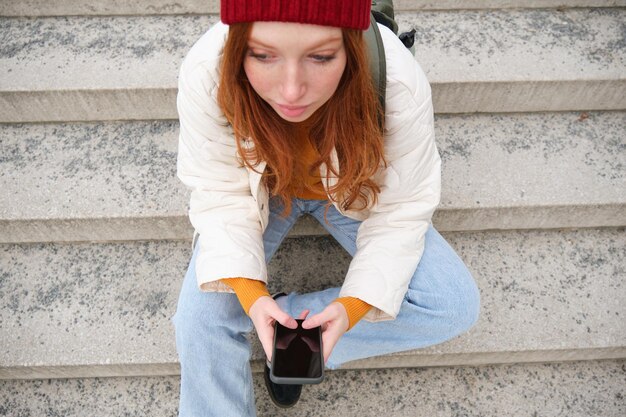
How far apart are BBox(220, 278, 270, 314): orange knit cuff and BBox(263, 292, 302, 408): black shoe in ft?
0.97

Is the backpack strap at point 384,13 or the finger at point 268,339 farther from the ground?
the backpack strap at point 384,13

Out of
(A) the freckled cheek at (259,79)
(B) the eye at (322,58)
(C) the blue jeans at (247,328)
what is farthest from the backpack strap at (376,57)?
(C) the blue jeans at (247,328)

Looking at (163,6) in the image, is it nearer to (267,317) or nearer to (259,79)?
(259,79)

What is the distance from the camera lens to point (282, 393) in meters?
1.63

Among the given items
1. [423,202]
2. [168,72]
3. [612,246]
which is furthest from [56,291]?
[612,246]

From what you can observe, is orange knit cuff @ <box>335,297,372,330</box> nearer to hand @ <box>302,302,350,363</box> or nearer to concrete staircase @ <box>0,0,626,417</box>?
hand @ <box>302,302,350,363</box>

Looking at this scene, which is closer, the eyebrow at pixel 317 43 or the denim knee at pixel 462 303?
the eyebrow at pixel 317 43

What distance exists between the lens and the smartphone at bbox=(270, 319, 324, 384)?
3.84 ft

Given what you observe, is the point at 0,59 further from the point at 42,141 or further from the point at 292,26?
the point at 292,26

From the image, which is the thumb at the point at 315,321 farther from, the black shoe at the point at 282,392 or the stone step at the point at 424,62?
the stone step at the point at 424,62

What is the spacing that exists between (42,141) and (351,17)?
1.70m

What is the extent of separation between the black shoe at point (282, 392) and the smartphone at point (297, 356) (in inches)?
14.7

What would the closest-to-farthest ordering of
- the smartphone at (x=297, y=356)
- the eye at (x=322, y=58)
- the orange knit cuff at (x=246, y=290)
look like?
the eye at (x=322, y=58), the smartphone at (x=297, y=356), the orange knit cuff at (x=246, y=290)

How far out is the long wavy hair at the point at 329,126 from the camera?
39.4 inches
